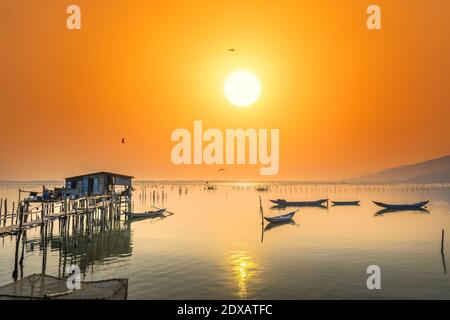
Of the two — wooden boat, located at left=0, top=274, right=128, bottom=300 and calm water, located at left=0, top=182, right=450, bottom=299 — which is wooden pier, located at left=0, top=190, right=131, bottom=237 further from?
wooden boat, located at left=0, top=274, right=128, bottom=300

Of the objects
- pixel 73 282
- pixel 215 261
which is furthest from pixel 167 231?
pixel 73 282

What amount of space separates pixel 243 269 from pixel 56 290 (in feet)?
46.2

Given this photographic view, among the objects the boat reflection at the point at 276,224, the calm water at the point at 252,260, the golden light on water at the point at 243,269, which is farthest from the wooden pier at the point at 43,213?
the boat reflection at the point at 276,224

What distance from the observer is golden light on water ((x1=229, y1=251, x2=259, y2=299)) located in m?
23.0

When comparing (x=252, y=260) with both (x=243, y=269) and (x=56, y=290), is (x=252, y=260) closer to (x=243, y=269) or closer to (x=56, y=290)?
(x=243, y=269)

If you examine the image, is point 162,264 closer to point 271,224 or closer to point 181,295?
point 181,295

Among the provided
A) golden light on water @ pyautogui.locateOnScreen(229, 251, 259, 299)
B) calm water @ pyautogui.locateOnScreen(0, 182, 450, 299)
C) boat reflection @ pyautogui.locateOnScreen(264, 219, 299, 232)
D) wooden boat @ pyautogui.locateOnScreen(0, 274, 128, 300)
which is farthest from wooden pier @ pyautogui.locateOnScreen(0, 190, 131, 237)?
boat reflection @ pyautogui.locateOnScreen(264, 219, 299, 232)

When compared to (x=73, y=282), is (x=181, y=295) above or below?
below

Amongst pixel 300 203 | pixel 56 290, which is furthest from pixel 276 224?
pixel 56 290

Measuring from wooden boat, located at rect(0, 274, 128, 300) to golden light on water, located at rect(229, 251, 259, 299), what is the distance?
7.38 meters

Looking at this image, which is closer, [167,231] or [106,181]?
[167,231]

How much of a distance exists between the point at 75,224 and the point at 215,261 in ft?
45.7

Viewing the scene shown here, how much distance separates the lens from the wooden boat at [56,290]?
626 inches
